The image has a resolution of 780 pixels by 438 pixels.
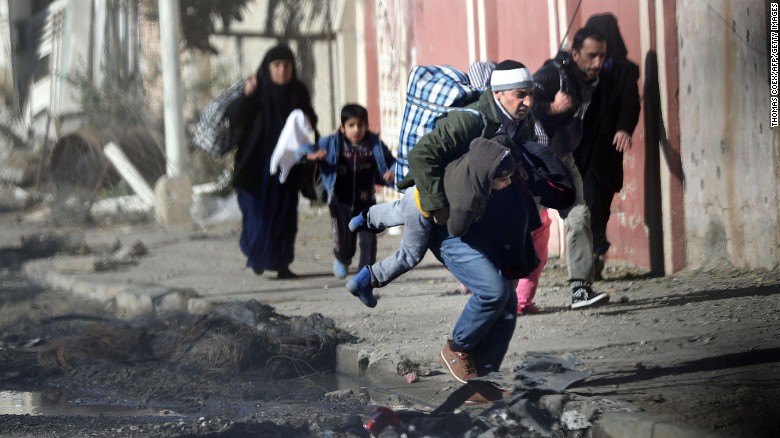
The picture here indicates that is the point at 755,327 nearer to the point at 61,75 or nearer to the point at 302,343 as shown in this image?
the point at 302,343

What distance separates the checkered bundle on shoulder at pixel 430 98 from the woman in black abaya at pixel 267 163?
301 cm

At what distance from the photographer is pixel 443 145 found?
17.0 ft

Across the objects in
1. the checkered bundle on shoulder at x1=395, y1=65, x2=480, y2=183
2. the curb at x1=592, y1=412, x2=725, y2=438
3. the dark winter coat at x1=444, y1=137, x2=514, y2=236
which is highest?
the checkered bundle on shoulder at x1=395, y1=65, x2=480, y2=183

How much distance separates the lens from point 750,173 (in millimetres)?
6891

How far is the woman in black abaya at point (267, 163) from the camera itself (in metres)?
8.85

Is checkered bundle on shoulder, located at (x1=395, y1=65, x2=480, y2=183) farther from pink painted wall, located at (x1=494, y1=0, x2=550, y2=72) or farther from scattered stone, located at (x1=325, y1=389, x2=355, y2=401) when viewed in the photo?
pink painted wall, located at (x1=494, y1=0, x2=550, y2=72)

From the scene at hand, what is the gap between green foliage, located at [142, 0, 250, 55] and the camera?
13.8m

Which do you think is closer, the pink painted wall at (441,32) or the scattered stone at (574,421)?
the scattered stone at (574,421)

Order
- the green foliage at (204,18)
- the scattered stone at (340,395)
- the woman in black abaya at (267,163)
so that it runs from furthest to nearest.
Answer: the green foliage at (204,18) → the woman in black abaya at (267,163) → the scattered stone at (340,395)

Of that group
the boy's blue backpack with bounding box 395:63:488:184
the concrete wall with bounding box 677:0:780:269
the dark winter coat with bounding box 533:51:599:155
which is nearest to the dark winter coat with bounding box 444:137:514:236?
the boy's blue backpack with bounding box 395:63:488:184

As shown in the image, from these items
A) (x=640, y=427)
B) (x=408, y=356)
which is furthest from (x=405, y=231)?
(x=640, y=427)

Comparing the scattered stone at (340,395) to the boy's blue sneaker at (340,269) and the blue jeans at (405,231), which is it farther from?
the boy's blue sneaker at (340,269)

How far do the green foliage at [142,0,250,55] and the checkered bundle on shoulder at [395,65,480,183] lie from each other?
324 inches

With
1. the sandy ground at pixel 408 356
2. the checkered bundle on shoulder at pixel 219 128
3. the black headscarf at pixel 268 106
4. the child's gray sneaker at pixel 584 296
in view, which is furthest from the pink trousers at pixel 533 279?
the checkered bundle on shoulder at pixel 219 128
